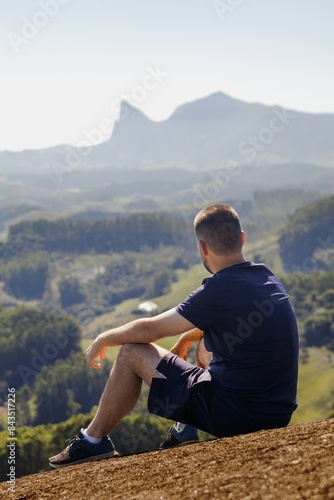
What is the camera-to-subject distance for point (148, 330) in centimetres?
688

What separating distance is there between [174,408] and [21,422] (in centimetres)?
12425

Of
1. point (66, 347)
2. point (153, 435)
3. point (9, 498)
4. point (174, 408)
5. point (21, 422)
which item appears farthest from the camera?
point (66, 347)

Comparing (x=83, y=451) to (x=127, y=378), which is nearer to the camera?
(x=127, y=378)

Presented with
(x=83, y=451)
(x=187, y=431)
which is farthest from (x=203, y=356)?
(x=83, y=451)

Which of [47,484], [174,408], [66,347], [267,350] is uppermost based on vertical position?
[267,350]

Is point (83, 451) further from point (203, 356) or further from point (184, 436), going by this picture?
point (203, 356)

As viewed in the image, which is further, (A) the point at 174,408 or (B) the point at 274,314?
(A) the point at 174,408

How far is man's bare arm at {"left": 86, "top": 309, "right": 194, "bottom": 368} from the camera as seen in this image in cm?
668

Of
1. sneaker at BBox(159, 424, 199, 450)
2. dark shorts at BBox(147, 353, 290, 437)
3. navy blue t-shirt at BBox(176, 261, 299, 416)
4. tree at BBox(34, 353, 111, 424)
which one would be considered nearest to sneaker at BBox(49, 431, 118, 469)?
sneaker at BBox(159, 424, 199, 450)

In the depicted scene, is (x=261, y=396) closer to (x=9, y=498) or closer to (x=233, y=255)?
(x=233, y=255)

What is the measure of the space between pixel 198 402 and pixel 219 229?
192 centimetres

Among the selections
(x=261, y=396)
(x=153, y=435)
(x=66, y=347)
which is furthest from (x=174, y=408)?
(x=66, y=347)

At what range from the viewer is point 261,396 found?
661 cm

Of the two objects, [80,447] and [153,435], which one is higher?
[80,447]
